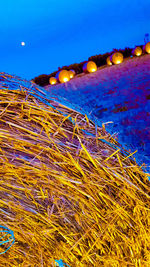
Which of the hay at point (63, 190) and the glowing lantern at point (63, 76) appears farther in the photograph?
the glowing lantern at point (63, 76)

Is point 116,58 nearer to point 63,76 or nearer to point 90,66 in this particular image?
point 90,66

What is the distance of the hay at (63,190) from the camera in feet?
4.31

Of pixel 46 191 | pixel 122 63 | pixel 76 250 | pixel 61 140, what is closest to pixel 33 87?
pixel 61 140

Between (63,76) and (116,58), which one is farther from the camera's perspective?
(116,58)

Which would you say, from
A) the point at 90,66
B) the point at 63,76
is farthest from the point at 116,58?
the point at 63,76

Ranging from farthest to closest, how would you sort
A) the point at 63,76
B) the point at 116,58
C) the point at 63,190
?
the point at 116,58 < the point at 63,76 < the point at 63,190

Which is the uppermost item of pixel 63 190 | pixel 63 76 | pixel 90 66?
pixel 90 66

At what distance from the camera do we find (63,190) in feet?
4.40

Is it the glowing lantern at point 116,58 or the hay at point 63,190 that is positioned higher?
the glowing lantern at point 116,58

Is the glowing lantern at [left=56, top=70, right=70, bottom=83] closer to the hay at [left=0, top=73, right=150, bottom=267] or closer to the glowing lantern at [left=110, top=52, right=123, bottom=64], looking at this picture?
the glowing lantern at [left=110, top=52, right=123, bottom=64]

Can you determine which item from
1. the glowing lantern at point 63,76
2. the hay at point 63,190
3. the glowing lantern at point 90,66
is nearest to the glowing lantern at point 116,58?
the glowing lantern at point 90,66

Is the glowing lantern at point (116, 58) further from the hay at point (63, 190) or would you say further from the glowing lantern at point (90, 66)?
the hay at point (63, 190)

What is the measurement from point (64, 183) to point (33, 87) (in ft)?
1.97

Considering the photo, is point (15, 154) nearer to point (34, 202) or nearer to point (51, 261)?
point (34, 202)
